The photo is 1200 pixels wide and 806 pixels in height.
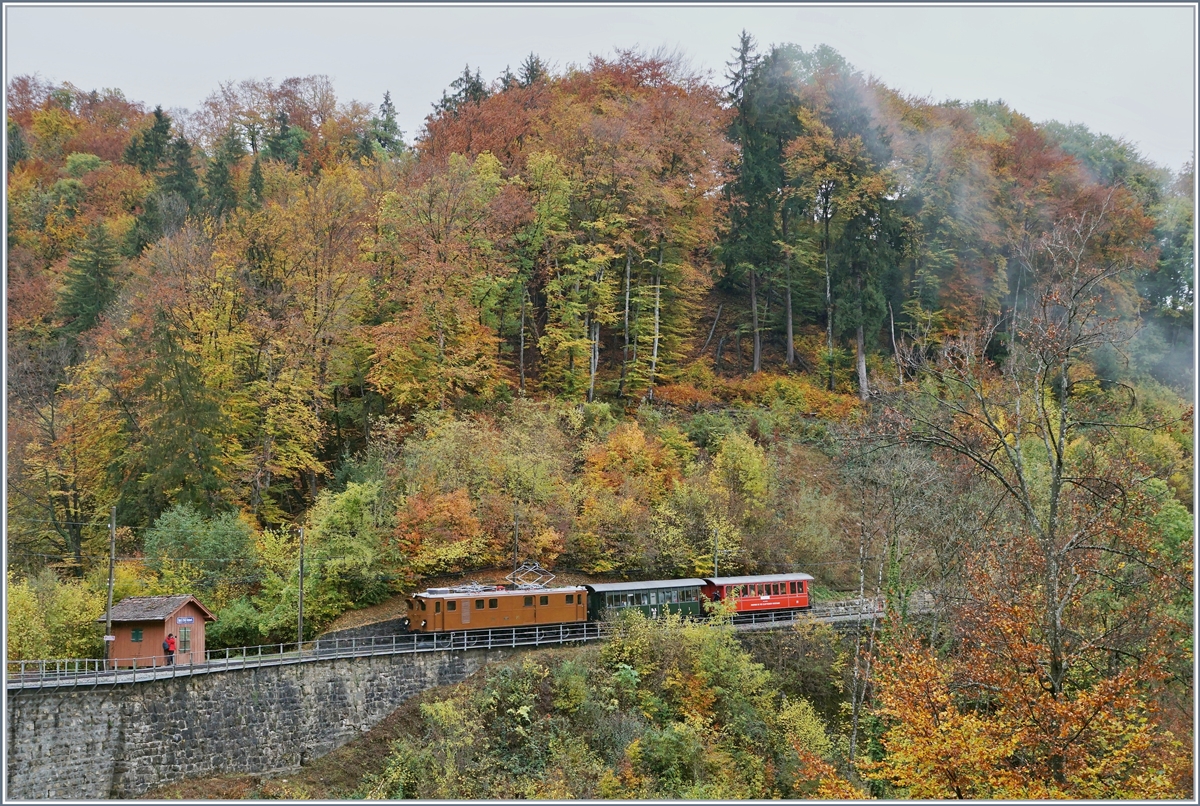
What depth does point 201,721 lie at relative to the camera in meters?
24.1

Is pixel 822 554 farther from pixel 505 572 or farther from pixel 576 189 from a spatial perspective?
pixel 576 189

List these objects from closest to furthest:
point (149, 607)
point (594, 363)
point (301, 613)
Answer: point (149, 607) → point (301, 613) → point (594, 363)

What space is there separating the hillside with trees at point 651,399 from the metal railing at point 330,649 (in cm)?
88

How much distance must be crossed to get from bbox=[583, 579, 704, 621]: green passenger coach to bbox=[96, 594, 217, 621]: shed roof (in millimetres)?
11910

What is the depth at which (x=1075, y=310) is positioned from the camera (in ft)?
41.2

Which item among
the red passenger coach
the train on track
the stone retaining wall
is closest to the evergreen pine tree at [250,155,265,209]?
the train on track

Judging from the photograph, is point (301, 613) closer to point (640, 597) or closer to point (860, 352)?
point (640, 597)

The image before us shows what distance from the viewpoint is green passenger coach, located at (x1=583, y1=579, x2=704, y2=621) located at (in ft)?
104

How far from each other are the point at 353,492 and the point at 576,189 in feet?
64.3

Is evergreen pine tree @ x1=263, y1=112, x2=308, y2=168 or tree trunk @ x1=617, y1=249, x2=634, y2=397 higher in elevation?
evergreen pine tree @ x1=263, y1=112, x2=308, y2=168

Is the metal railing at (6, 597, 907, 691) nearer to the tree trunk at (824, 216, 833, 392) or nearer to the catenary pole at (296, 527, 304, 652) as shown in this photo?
the catenary pole at (296, 527, 304, 652)

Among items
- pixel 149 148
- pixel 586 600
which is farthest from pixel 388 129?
pixel 586 600

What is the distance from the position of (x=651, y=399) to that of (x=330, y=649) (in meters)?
20.2

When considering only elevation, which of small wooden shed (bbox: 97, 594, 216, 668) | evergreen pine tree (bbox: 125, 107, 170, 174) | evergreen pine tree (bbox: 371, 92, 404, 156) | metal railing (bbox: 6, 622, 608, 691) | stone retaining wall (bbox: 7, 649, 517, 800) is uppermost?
evergreen pine tree (bbox: 371, 92, 404, 156)
